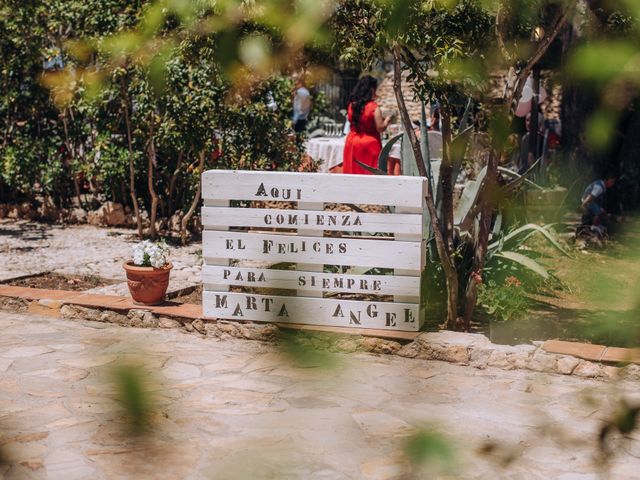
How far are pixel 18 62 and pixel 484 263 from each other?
5897mm

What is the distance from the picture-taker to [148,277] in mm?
6008

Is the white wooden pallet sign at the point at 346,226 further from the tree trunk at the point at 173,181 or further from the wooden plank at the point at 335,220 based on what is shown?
the tree trunk at the point at 173,181

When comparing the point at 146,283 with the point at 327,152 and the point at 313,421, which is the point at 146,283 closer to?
the point at 313,421

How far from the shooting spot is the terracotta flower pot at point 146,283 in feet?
19.7

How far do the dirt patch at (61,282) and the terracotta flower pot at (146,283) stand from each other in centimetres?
109

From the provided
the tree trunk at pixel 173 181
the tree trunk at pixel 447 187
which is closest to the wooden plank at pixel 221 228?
the tree trunk at pixel 447 187

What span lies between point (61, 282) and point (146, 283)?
4.96 feet

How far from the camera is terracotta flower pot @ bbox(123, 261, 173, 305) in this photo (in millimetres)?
6000

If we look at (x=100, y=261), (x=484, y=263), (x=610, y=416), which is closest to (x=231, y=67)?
(x=610, y=416)

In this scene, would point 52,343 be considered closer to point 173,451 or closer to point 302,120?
point 173,451

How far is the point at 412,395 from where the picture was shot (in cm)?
88

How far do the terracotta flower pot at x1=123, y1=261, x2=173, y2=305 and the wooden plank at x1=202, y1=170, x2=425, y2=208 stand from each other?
0.65 meters

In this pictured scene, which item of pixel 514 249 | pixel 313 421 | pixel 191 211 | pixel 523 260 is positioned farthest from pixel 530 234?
pixel 313 421

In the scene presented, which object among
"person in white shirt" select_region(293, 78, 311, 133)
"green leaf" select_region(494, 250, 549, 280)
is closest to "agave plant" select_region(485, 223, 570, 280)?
"green leaf" select_region(494, 250, 549, 280)
